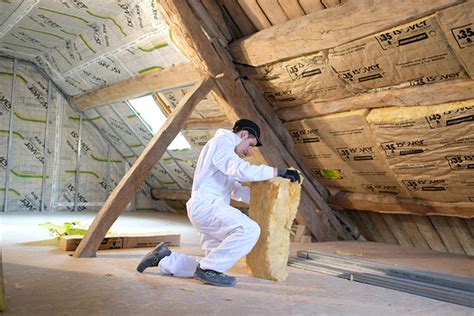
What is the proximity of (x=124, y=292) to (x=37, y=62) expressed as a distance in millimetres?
5828

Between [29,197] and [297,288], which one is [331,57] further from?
[29,197]

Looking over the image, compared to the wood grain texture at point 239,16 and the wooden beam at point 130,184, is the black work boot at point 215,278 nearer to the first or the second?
the wooden beam at point 130,184

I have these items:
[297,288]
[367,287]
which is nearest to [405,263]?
[367,287]

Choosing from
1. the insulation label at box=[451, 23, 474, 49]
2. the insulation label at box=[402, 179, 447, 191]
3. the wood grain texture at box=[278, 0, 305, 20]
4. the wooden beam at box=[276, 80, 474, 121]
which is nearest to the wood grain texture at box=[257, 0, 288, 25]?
the wood grain texture at box=[278, 0, 305, 20]

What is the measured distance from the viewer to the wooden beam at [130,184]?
138 inches

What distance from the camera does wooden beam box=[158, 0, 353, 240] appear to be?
3785 millimetres

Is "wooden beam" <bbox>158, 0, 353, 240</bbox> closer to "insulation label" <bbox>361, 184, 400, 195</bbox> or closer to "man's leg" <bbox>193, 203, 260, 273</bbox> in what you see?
"insulation label" <bbox>361, 184, 400, 195</bbox>

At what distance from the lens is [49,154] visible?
7.62m

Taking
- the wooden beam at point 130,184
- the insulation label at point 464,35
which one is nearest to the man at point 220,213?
the wooden beam at point 130,184

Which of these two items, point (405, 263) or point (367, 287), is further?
point (405, 263)

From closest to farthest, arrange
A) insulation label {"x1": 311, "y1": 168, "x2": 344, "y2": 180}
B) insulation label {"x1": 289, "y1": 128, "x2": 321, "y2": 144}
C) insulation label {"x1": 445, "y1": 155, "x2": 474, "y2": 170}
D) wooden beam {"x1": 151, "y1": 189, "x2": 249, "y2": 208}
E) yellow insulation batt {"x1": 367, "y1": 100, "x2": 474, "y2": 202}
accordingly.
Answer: yellow insulation batt {"x1": 367, "y1": 100, "x2": 474, "y2": 202} → insulation label {"x1": 445, "y1": 155, "x2": 474, "y2": 170} → insulation label {"x1": 289, "y1": 128, "x2": 321, "y2": 144} → insulation label {"x1": 311, "y1": 168, "x2": 344, "y2": 180} → wooden beam {"x1": 151, "y1": 189, "x2": 249, "y2": 208}

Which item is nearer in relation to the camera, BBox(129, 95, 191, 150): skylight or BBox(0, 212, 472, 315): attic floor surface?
BBox(0, 212, 472, 315): attic floor surface

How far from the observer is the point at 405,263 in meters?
3.73

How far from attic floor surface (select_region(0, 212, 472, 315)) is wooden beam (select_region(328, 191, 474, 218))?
4.96 ft
